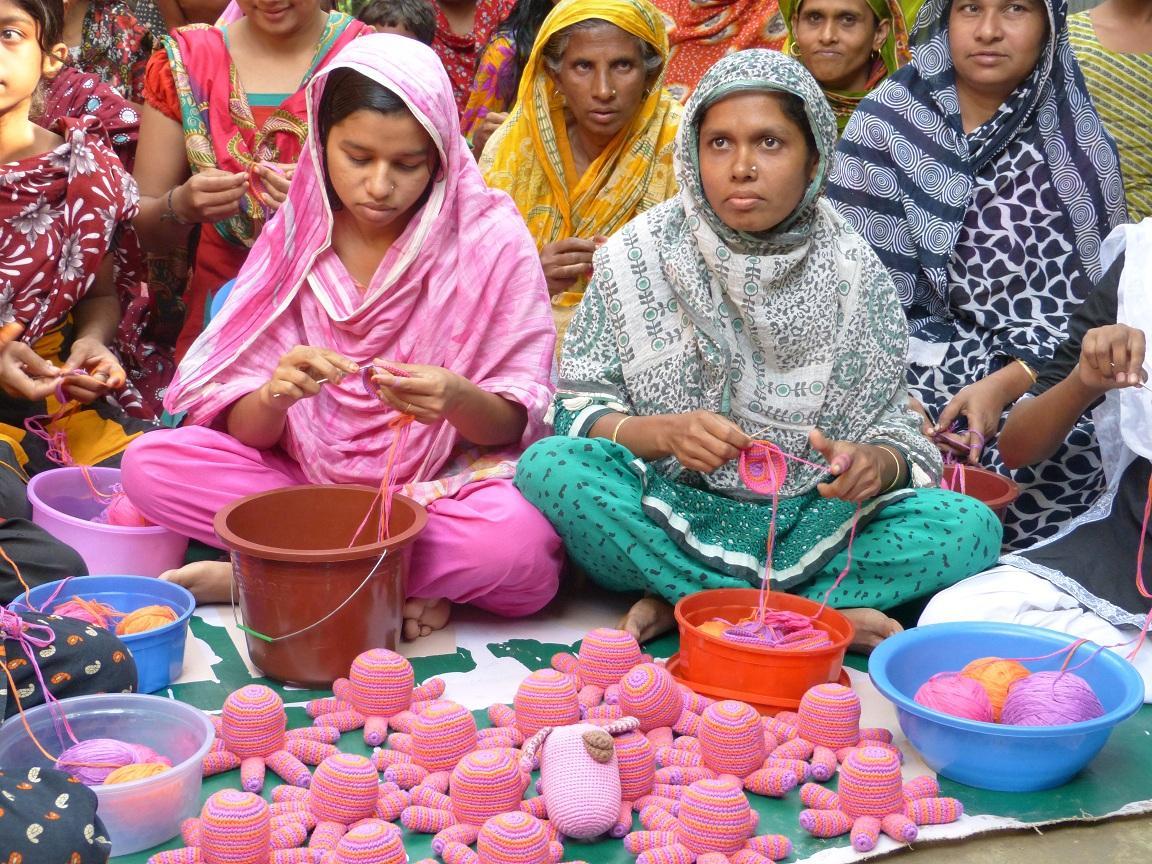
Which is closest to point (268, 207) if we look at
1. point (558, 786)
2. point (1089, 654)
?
point (558, 786)

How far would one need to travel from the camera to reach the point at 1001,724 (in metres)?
2.47

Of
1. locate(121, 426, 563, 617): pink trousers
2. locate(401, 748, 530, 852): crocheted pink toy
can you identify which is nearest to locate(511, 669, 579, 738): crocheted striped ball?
locate(401, 748, 530, 852): crocheted pink toy

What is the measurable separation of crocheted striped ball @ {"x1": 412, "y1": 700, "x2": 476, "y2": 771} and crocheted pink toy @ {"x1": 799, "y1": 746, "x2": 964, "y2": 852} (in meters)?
0.63

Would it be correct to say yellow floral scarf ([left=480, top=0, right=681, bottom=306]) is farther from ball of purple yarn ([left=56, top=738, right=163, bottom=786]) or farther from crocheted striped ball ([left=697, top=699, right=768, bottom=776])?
ball of purple yarn ([left=56, top=738, right=163, bottom=786])

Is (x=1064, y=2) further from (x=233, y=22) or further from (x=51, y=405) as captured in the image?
(x=51, y=405)

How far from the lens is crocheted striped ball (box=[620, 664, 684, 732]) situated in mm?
2561

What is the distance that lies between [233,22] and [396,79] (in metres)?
1.64

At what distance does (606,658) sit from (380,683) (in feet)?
1.53

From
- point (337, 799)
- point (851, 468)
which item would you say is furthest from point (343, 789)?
point (851, 468)

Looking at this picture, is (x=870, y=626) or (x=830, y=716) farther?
(x=870, y=626)

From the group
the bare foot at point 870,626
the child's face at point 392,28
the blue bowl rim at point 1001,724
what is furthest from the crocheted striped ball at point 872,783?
the child's face at point 392,28

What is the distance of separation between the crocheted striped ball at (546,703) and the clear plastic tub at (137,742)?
0.59 meters

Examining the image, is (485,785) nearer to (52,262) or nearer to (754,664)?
(754,664)

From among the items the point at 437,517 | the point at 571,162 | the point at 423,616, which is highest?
the point at 571,162
